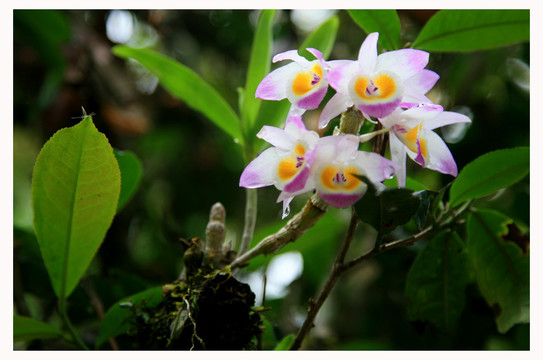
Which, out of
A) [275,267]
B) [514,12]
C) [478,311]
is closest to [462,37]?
[514,12]

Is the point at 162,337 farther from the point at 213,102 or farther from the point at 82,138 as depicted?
the point at 213,102

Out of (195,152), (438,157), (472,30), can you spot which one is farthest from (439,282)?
(195,152)

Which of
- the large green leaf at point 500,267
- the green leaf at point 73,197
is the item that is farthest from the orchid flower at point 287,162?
the large green leaf at point 500,267

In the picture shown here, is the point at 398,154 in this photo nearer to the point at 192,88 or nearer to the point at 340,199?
the point at 340,199

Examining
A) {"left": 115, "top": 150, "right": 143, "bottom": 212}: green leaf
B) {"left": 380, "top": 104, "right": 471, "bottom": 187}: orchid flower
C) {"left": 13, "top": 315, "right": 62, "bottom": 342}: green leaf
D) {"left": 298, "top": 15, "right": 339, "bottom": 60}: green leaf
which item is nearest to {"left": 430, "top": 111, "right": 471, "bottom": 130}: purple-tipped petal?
{"left": 380, "top": 104, "right": 471, "bottom": 187}: orchid flower

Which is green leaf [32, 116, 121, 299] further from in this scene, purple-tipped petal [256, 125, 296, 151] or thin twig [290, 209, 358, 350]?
thin twig [290, 209, 358, 350]
